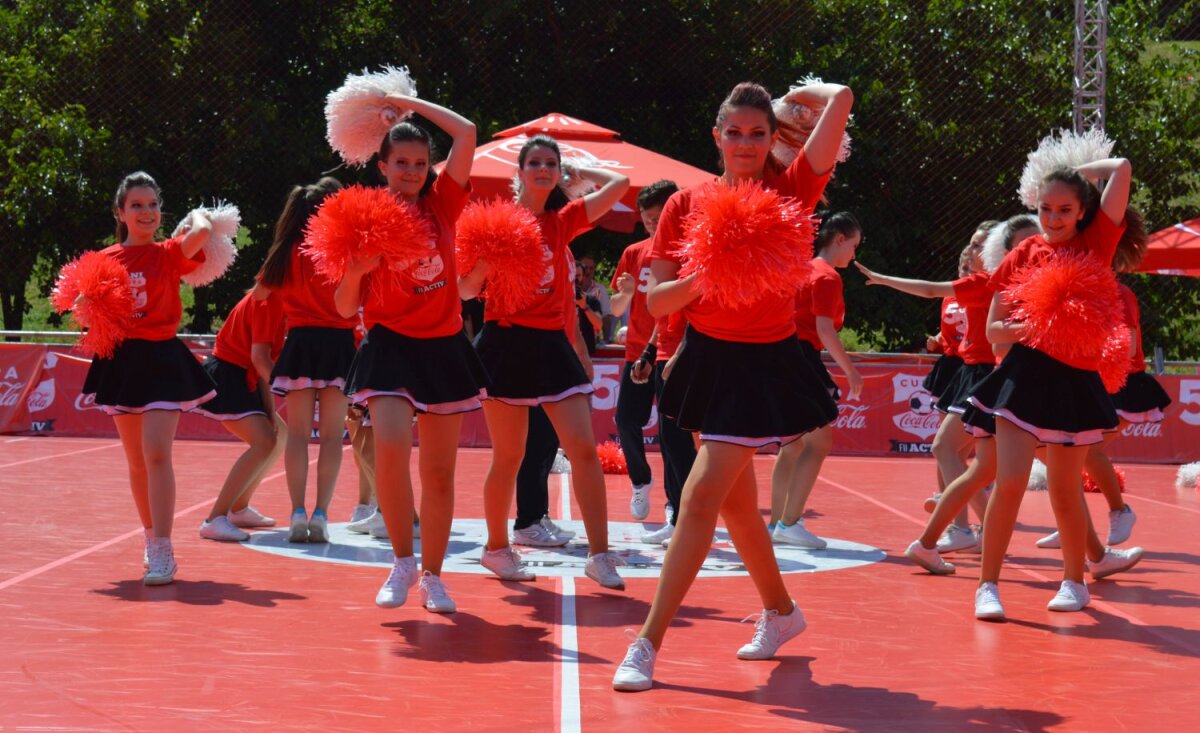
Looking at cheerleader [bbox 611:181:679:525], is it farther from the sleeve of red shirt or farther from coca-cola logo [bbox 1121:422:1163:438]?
coca-cola logo [bbox 1121:422:1163:438]

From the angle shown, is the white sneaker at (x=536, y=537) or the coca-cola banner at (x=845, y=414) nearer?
the white sneaker at (x=536, y=537)

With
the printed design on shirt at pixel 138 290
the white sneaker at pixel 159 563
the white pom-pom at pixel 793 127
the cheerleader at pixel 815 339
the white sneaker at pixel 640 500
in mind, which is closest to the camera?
the white pom-pom at pixel 793 127

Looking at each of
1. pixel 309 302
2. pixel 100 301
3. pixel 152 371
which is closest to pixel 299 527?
pixel 309 302

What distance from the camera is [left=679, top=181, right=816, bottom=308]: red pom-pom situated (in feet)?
13.5

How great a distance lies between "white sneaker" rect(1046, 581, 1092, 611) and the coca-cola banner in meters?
8.72

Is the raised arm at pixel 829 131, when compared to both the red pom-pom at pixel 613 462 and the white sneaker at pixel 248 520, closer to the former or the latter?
the white sneaker at pixel 248 520

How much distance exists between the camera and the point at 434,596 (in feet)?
17.8

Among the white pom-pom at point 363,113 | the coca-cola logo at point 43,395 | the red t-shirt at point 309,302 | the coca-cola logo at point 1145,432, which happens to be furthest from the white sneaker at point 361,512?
the coca-cola logo at point 1145,432

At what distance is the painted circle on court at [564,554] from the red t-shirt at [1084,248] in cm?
188

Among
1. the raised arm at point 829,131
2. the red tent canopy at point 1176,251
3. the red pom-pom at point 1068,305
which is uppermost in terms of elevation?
the red tent canopy at point 1176,251

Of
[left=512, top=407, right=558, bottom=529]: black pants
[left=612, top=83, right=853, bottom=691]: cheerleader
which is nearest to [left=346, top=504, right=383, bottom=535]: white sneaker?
[left=512, top=407, right=558, bottom=529]: black pants

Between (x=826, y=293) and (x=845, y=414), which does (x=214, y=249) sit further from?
(x=845, y=414)

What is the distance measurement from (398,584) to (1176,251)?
424 inches

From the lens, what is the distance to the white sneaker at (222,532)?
7297mm
